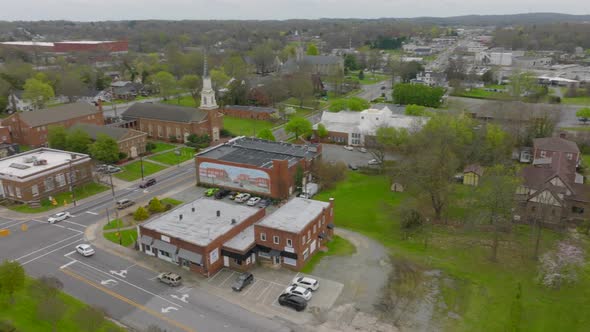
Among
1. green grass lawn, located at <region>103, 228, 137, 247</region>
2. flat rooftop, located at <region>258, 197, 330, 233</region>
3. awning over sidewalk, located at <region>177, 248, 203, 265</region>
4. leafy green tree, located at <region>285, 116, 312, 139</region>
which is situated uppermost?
leafy green tree, located at <region>285, 116, 312, 139</region>

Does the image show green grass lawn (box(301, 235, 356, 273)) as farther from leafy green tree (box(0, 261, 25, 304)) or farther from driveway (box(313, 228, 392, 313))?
leafy green tree (box(0, 261, 25, 304))

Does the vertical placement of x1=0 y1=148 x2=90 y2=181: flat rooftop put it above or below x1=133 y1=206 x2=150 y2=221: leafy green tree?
above

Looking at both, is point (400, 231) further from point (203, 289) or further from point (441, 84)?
point (441, 84)

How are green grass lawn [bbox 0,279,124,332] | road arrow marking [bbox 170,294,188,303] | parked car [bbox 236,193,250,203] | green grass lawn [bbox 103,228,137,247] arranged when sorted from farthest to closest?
1. parked car [bbox 236,193,250,203]
2. green grass lawn [bbox 103,228,137,247]
3. road arrow marking [bbox 170,294,188,303]
4. green grass lawn [bbox 0,279,124,332]

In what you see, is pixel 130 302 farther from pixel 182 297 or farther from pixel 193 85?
pixel 193 85

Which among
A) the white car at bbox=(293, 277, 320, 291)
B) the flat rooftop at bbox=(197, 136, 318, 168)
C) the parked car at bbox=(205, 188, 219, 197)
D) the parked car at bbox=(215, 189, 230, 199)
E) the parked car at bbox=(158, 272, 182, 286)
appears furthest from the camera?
the flat rooftop at bbox=(197, 136, 318, 168)

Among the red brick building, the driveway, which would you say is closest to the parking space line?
the driveway
